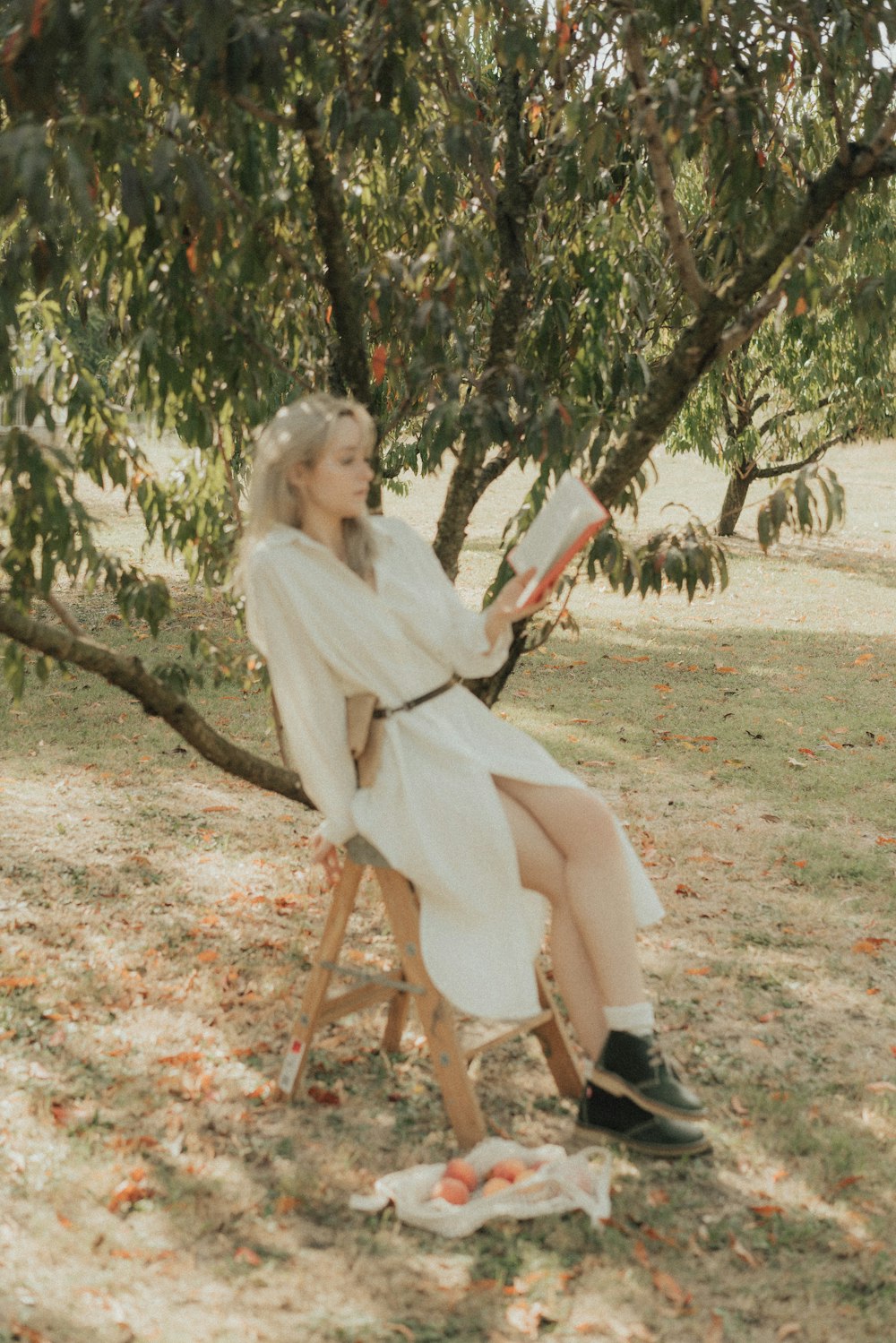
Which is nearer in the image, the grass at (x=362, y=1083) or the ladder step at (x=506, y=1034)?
the grass at (x=362, y=1083)

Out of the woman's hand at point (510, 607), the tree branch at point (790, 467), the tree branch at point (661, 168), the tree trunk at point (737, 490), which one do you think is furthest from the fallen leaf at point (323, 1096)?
the tree branch at point (790, 467)

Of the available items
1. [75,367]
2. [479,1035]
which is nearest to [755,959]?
[479,1035]

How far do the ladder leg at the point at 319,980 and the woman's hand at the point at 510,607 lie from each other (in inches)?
26.7

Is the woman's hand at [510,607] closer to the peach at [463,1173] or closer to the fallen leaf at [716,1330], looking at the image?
the peach at [463,1173]

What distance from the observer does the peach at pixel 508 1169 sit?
2912 millimetres

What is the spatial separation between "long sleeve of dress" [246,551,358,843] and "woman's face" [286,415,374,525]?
7.3 inches

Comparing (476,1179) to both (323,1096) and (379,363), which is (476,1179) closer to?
(323,1096)

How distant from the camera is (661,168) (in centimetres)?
365

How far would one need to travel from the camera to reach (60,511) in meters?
3.54

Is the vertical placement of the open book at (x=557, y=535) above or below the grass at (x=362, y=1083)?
above

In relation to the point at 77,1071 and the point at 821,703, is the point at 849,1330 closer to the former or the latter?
the point at 77,1071

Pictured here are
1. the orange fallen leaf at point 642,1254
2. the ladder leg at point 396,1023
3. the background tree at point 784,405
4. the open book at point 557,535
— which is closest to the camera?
the orange fallen leaf at point 642,1254

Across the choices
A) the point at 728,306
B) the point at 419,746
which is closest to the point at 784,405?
the point at 728,306

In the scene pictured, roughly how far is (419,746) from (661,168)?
5.86 feet
